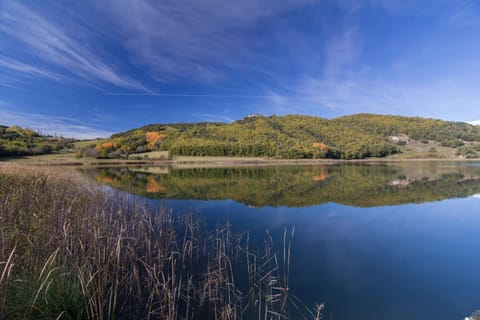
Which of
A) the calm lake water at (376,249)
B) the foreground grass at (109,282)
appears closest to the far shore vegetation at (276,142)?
the calm lake water at (376,249)

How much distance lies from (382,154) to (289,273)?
10177cm

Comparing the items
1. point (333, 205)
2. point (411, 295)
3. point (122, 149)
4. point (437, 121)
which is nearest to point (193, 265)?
point (411, 295)

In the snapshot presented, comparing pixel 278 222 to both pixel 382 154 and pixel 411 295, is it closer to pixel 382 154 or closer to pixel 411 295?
pixel 411 295

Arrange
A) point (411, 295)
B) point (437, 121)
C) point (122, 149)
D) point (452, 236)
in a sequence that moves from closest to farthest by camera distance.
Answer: point (411, 295), point (452, 236), point (122, 149), point (437, 121)

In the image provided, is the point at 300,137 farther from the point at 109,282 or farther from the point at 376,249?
the point at 109,282

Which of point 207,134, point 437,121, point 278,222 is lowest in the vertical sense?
point 278,222

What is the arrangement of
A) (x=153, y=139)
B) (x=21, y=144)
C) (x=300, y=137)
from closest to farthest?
(x=21, y=144), (x=153, y=139), (x=300, y=137)

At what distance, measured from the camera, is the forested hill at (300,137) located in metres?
91.8

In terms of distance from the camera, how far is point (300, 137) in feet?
381

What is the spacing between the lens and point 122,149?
88.4m

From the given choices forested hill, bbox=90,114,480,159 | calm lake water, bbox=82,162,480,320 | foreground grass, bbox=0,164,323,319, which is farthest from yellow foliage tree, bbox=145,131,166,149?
foreground grass, bbox=0,164,323,319

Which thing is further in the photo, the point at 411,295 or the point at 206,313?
the point at 411,295

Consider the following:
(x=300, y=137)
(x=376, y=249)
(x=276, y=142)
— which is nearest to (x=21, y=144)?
(x=276, y=142)

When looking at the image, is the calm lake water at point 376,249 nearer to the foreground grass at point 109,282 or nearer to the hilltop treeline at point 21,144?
the foreground grass at point 109,282
